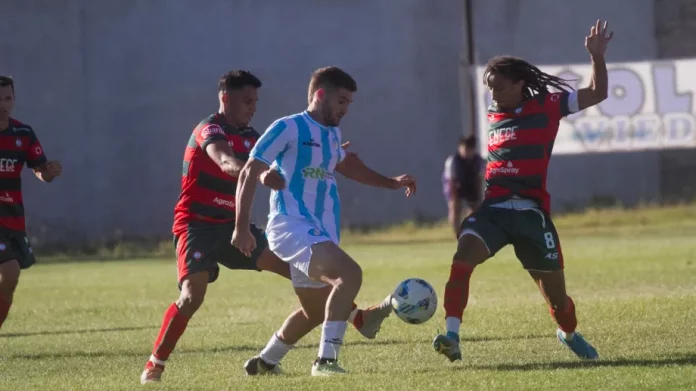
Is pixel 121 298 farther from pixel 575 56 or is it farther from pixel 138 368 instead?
pixel 575 56

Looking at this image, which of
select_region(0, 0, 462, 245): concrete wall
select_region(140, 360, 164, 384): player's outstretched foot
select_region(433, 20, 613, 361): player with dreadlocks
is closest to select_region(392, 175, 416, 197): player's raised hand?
select_region(433, 20, 613, 361): player with dreadlocks

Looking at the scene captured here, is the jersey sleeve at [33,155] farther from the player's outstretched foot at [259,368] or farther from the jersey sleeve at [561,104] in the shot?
the jersey sleeve at [561,104]

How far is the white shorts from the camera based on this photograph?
7645 millimetres

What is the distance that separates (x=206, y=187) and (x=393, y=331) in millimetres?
3106

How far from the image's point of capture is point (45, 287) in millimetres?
18688

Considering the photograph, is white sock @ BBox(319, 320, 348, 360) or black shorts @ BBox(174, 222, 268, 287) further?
black shorts @ BBox(174, 222, 268, 287)

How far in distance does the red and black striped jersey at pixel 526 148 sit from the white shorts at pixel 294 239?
141 centimetres

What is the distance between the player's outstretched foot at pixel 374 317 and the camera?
8.30m

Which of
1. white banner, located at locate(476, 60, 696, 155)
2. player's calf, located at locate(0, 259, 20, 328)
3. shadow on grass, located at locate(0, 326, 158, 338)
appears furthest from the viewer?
white banner, located at locate(476, 60, 696, 155)

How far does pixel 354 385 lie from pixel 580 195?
28268 mm

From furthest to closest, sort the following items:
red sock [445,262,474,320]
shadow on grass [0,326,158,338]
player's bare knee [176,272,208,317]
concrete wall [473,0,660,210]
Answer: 1. concrete wall [473,0,660,210]
2. shadow on grass [0,326,158,338]
3. red sock [445,262,474,320]
4. player's bare knee [176,272,208,317]

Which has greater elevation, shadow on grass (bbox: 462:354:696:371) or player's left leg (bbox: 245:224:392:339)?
player's left leg (bbox: 245:224:392:339)

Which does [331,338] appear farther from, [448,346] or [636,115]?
[636,115]

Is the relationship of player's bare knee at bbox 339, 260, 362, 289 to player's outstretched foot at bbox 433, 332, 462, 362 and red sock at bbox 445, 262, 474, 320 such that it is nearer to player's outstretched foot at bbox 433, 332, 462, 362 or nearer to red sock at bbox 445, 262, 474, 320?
player's outstretched foot at bbox 433, 332, 462, 362
